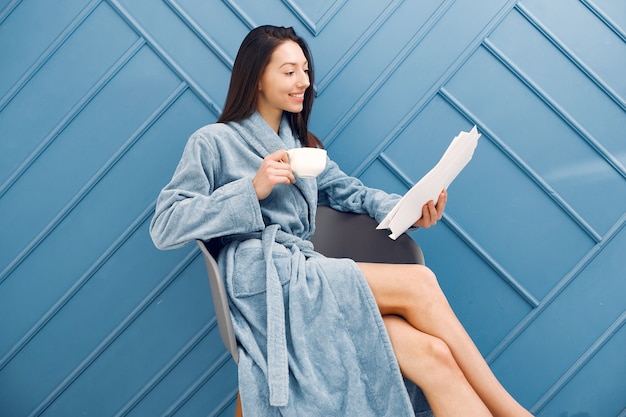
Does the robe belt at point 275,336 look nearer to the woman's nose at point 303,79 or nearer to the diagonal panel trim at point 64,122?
the woman's nose at point 303,79

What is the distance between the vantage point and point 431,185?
1714 millimetres

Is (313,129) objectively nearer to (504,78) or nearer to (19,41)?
(504,78)

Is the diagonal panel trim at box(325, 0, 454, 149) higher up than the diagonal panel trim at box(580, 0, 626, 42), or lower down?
higher up

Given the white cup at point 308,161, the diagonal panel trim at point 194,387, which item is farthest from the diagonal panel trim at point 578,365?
the white cup at point 308,161

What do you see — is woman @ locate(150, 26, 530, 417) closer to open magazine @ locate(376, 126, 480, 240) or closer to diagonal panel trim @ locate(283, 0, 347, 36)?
open magazine @ locate(376, 126, 480, 240)

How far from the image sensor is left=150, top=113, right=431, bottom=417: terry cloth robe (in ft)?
5.05

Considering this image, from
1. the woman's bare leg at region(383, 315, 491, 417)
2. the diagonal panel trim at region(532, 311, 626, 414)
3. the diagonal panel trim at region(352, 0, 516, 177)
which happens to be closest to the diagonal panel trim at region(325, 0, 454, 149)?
the diagonal panel trim at region(352, 0, 516, 177)

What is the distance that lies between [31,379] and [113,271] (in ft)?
1.43

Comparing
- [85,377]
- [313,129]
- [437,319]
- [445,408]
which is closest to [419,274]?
[437,319]

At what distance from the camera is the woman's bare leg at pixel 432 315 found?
160 centimetres

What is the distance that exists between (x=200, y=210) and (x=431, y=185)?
0.57 m

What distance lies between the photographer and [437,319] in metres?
1.64

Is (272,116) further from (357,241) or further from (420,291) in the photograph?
(420,291)

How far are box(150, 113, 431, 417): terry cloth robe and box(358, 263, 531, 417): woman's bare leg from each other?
0.23 ft
